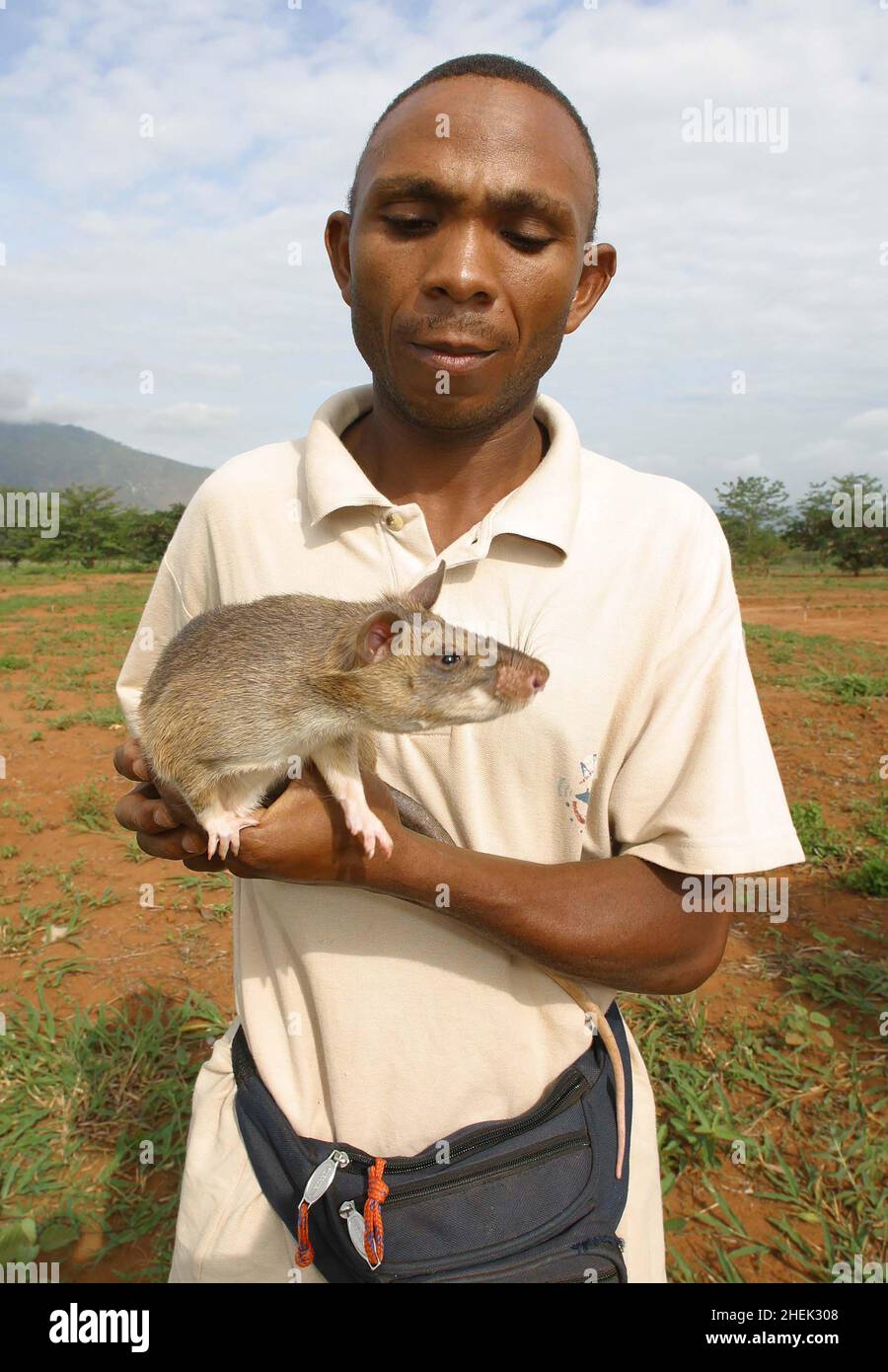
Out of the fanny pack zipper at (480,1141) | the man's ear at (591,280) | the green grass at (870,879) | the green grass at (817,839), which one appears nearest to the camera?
the fanny pack zipper at (480,1141)

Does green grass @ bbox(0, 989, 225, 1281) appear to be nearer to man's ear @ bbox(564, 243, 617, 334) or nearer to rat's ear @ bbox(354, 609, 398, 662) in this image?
rat's ear @ bbox(354, 609, 398, 662)

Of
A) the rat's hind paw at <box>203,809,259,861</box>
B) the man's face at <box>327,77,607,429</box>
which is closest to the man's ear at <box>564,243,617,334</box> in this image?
the man's face at <box>327,77,607,429</box>

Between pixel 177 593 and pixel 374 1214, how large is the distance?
1.88 meters

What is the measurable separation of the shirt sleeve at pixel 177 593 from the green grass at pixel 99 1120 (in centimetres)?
264

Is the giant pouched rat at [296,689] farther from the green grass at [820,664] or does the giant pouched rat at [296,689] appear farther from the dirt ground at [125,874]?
the green grass at [820,664]

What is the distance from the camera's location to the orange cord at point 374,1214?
82.1 inches

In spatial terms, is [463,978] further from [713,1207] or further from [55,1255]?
[55,1255]

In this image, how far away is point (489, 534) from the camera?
7.47ft

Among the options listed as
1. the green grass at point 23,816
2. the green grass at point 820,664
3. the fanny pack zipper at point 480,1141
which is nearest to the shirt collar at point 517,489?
the fanny pack zipper at point 480,1141

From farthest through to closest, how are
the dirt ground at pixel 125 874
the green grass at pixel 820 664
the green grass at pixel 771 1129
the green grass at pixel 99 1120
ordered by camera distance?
the green grass at pixel 820 664, the dirt ground at pixel 125 874, the green grass at pixel 99 1120, the green grass at pixel 771 1129

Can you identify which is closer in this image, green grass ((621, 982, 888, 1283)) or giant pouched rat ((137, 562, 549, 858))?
giant pouched rat ((137, 562, 549, 858))

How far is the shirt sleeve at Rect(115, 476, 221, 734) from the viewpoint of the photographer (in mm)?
2600

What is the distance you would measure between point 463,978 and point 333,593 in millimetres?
1186

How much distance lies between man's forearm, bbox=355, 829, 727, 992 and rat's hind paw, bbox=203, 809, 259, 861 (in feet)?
1.12
